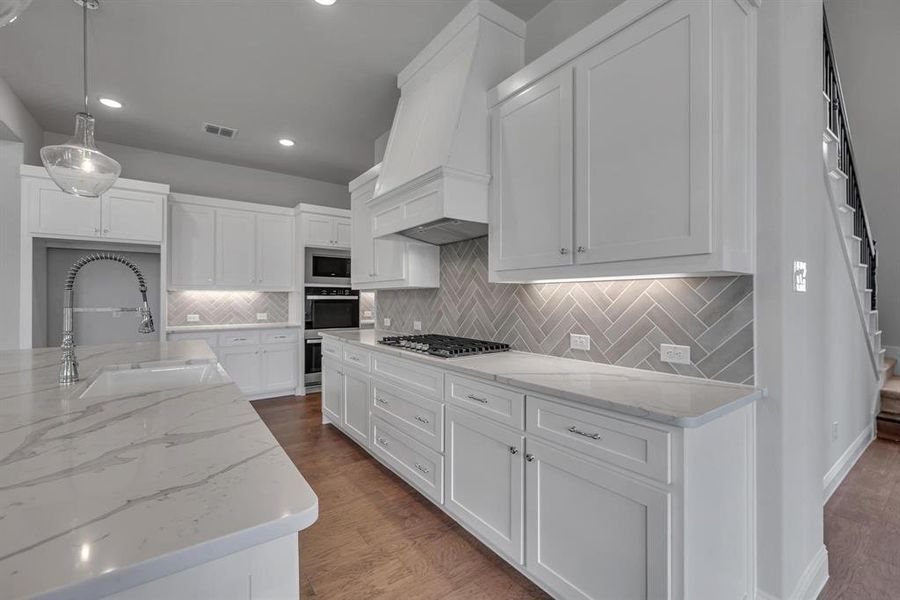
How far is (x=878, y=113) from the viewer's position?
177 inches

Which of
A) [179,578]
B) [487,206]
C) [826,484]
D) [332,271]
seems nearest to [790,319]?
[487,206]

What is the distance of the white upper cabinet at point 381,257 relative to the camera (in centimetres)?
329

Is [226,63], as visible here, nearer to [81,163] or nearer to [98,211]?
[81,163]

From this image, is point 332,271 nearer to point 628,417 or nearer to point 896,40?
point 628,417

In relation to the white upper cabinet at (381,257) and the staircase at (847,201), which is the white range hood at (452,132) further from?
the staircase at (847,201)

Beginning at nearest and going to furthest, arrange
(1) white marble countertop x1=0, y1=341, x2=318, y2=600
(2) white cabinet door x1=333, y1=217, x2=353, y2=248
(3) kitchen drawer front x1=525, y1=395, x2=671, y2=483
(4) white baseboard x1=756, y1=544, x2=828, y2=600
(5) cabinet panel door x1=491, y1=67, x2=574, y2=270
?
(1) white marble countertop x1=0, y1=341, x2=318, y2=600
(3) kitchen drawer front x1=525, y1=395, x2=671, y2=483
(4) white baseboard x1=756, y1=544, x2=828, y2=600
(5) cabinet panel door x1=491, y1=67, x2=574, y2=270
(2) white cabinet door x1=333, y1=217, x2=353, y2=248

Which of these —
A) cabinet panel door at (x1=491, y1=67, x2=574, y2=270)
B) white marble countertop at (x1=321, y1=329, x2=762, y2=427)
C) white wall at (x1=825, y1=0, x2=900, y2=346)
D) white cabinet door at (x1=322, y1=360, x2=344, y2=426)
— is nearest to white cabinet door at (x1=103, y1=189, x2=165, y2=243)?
white cabinet door at (x1=322, y1=360, x2=344, y2=426)

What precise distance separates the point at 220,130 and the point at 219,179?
122 cm

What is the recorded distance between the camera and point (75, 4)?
2.48 meters

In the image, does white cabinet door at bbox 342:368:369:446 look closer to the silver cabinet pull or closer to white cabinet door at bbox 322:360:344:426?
white cabinet door at bbox 322:360:344:426

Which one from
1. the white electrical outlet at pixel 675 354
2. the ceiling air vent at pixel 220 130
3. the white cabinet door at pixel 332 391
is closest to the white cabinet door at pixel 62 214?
the ceiling air vent at pixel 220 130

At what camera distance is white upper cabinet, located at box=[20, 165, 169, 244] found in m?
3.68

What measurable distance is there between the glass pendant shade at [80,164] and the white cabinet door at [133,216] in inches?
77.4

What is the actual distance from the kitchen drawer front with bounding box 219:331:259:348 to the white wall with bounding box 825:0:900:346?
7233 millimetres
